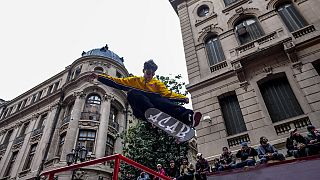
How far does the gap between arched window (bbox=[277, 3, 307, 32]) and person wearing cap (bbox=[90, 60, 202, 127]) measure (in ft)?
25.1

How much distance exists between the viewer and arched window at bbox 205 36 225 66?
41.1ft

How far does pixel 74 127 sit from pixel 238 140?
1617 centimetres

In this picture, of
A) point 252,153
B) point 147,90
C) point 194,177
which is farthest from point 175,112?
point 252,153

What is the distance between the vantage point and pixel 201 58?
42.8ft

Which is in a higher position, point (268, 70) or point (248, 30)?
point (248, 30)

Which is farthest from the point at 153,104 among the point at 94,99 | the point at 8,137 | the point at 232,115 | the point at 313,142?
the point at 8,137

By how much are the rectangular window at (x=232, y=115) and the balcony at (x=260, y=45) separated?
6.73 ft

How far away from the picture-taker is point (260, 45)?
35.8ft

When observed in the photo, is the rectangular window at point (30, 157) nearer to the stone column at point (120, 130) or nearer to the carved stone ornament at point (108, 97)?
the stone column at point (120, 130)

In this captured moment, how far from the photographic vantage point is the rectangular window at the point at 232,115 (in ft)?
32.7

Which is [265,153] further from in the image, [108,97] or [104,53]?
[104,53]

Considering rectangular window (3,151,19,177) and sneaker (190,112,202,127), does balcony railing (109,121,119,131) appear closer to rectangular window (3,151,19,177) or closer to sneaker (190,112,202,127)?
rectangular window (3,151,19,177)

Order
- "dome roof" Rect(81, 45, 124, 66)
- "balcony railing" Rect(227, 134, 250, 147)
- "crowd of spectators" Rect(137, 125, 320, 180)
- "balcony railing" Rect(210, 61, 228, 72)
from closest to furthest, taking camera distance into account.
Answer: "crowd of spectators" Rect(137, 125, 320, 180) → "balcony railing" Rect(227, 134, 250, 147) → "balcony railing" Rect(210, 61, 228, 72) → "dome roof" Rect(81, 45, 124, 66)

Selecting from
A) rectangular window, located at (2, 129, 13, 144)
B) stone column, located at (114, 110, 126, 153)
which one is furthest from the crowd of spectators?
rectangular window, located at (2, 129, 13, 144)
